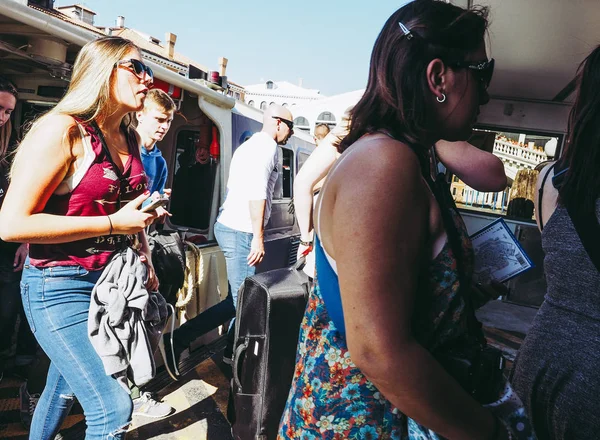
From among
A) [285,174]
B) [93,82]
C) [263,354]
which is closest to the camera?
[93,82]

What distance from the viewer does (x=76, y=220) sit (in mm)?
1790

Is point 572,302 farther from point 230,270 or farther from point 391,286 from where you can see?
point 230,270

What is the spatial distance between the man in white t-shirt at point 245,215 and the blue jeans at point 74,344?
6.47ft

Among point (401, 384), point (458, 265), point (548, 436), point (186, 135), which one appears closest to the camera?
point (401, 384)

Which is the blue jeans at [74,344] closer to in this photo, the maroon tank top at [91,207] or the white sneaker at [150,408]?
the maroon tank top at [91,207]

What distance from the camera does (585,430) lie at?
129 centimetres

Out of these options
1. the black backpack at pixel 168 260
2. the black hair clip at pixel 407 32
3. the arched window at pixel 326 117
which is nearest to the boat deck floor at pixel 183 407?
the black backpack at pixel 168 260

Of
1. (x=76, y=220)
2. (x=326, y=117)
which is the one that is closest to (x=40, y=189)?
(x=76, y=220)

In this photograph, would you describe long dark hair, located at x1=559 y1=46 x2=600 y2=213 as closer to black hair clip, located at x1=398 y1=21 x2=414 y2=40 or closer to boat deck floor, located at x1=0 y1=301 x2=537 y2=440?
black hair clip, located at x1=398 y1=21 x2=414 y2=40

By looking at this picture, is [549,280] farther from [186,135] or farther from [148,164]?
[186,135]

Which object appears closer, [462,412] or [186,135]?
[462,412]

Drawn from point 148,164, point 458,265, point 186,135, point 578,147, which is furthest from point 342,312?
point 186,135

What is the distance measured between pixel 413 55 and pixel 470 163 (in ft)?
2.58

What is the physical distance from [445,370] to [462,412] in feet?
0.27
